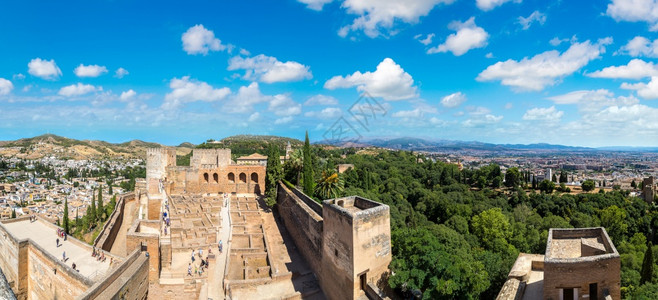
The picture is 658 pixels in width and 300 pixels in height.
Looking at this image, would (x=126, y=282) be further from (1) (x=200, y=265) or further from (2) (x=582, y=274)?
(2) (x=582, y=274)

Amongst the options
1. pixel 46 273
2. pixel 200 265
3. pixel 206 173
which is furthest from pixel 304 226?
pixel 206 173

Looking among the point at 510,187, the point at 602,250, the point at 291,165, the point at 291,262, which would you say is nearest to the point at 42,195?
the point at 291,165

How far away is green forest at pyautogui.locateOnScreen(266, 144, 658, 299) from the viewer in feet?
37.6

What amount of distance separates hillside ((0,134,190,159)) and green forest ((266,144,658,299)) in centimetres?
9595

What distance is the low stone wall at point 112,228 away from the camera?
60.2ft

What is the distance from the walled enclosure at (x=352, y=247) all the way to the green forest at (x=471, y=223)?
2.33 ft

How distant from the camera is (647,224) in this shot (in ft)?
112

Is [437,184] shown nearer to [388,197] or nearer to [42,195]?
[388,197]

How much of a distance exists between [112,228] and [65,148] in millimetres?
136724

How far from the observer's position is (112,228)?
21.4m

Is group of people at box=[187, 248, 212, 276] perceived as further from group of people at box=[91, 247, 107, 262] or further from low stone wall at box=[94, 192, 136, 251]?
low stone wall at box=[94, 192, 136, 251]

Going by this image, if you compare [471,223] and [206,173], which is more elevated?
[206,173]

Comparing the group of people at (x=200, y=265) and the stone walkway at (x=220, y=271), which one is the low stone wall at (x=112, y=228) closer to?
the group of people at (x=200, y=265)

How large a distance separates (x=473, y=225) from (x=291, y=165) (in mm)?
15454
